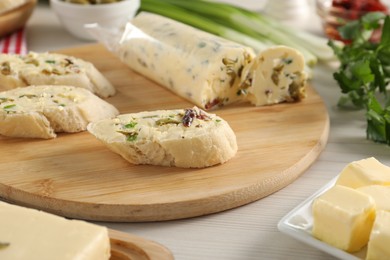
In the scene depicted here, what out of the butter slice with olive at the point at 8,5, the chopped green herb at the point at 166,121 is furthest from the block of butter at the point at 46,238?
the butter slice with olive at the point at 8,5

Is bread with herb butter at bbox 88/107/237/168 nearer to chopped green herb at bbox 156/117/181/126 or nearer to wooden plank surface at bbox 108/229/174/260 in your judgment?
chopped green herb at bbox 156/117/181/126

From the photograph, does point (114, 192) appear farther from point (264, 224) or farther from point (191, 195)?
point (264, 224)

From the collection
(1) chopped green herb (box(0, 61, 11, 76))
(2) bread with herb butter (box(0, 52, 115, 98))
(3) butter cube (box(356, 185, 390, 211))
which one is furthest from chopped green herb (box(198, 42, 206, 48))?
(3) butter cube (box(356, 185, 390, 211))

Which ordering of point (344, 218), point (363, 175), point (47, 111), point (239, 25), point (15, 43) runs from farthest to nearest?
point (15, 43)
point (239, 25)
point (47, 111)
point (363, 175)
point (344, 218)

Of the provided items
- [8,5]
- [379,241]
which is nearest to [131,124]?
[379,241]

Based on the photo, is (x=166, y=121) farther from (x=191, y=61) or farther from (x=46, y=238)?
(x=46, y=238)

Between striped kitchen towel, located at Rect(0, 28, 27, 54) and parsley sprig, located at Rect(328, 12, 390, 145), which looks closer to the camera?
parsley sprig, located at Rect(328, 12, 390, 145)
